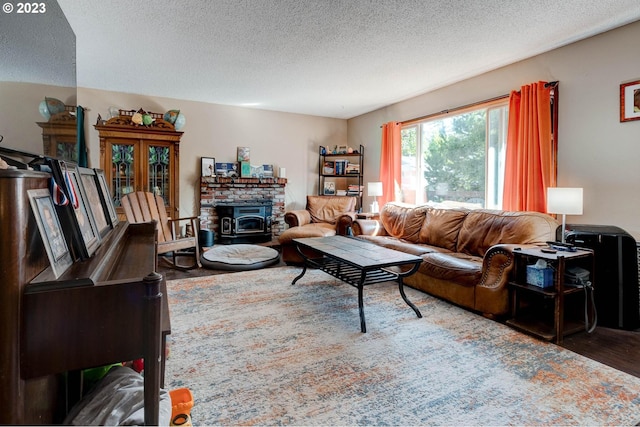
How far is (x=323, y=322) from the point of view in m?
2.53

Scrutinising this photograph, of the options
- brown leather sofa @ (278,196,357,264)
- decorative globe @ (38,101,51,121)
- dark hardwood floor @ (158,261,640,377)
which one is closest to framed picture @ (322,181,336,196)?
brown leather sofa @ (278,196,357,264)

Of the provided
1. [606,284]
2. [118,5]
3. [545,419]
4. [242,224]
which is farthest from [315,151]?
[545,419]

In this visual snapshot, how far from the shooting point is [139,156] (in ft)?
15.7

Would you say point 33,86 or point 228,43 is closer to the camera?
point 33,86

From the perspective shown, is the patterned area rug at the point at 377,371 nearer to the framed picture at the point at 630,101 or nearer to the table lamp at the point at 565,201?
the table lamp at the point at 565,201

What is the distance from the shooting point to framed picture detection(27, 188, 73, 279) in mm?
858

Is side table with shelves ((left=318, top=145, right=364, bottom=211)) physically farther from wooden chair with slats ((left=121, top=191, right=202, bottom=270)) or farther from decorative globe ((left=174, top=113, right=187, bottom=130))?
wooden chair with slats ((left=121, top=191, right=202, bottom=270))

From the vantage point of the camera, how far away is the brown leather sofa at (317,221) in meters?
4.30

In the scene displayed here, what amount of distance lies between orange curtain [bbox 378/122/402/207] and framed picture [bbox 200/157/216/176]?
2.86 m

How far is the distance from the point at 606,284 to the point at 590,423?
5.05 ft

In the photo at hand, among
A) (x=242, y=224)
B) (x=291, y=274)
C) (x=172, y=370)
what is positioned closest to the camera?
(x=172, y=370)

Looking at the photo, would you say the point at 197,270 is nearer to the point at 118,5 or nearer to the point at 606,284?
the point at 118,5

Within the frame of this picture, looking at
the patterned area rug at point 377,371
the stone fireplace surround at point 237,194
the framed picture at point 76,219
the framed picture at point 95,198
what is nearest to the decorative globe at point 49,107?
the framed picture at point 95,198

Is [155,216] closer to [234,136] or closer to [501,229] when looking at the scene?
[234,136]
